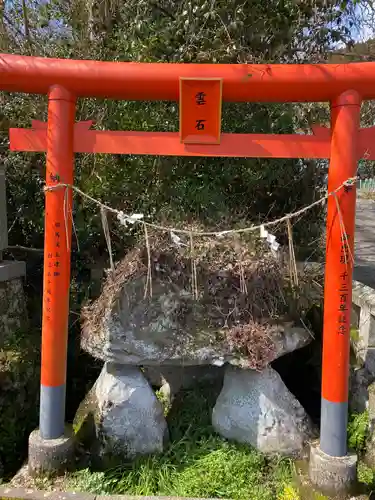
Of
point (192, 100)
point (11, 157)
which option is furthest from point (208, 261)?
point (11, 157)

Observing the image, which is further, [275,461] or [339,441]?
[275,461]

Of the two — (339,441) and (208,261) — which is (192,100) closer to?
(208,261)

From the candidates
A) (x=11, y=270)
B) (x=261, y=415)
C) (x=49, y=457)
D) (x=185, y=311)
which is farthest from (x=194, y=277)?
(x=11, y=270)

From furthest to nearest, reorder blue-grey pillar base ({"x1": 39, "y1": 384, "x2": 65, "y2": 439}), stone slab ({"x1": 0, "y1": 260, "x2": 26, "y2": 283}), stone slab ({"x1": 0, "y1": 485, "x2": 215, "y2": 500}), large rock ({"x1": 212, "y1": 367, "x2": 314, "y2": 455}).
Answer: stone slab ({"x1": 0, "y1": 260, "x2": 26, "y2": 283}) < large rock ({"x1": 212, "y1": 367, "x2": 314, "y2": 455}) < blue-grey pillar base ({"x1": 39, "y1": 384, "x2": 65, "y2": 439}) < stone slab ({"x1": 0, "y1": 485, "x2": 215, "y2": 500})

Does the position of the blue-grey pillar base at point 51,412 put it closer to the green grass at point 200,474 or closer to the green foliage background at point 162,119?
the green grass at point 200,474

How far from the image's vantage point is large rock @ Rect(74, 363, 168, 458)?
365cm

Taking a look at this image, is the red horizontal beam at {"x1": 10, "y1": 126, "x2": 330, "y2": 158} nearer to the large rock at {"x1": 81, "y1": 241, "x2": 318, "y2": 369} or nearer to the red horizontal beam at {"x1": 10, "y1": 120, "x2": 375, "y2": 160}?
the red horizontal beam at {"x1": 10, "y1": 120, "x2": 375, "y2": 160}

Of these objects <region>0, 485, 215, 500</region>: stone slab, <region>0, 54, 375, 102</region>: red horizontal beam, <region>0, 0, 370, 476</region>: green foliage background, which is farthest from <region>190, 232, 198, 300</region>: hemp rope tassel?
<region>0, 485, 215, 500</region>: stone slab

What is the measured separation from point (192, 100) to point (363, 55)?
3038 mm

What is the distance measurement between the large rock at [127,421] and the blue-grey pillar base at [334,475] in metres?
1.33

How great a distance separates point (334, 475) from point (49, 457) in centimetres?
231

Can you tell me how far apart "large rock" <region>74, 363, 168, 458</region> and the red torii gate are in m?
0.43

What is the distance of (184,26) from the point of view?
14.6 feet

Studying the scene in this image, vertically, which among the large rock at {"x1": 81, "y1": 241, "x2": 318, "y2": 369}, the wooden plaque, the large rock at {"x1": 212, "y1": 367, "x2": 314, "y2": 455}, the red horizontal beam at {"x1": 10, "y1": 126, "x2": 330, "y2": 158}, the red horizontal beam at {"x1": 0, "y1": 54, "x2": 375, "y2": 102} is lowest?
the large rock at {"x1": 212, "y1": 367, "x2": 314, "y2": 455}
